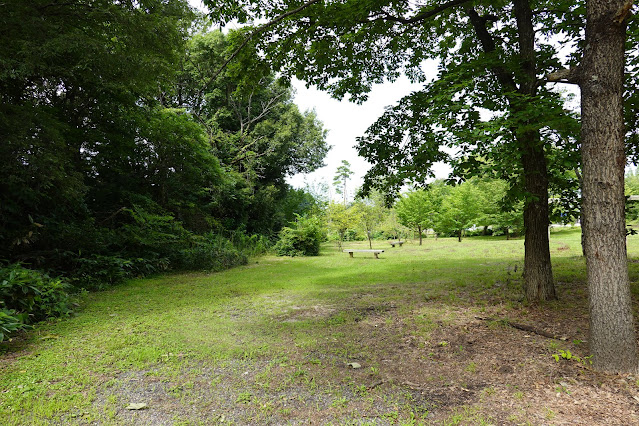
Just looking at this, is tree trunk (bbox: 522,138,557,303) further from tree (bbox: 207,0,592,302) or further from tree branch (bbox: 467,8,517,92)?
tree branch (bbox: 467,8,517,92)

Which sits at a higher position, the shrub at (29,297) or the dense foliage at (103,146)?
the dense foliage at (103,146)

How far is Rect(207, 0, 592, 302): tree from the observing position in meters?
3.93

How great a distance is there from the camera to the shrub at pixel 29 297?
4.38 meters

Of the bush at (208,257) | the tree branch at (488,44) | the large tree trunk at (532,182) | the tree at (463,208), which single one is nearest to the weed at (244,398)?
the large tree trunk at (532,182)

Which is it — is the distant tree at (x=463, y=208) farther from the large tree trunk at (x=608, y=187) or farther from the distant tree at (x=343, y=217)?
the large tree trunk at (x=608, y=187)

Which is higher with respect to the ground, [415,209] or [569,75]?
[569,75]

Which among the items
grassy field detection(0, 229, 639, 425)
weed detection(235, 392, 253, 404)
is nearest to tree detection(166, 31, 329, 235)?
grassy field detection(0, 229, 639, 425)

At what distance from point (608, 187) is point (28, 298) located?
7.23 metres

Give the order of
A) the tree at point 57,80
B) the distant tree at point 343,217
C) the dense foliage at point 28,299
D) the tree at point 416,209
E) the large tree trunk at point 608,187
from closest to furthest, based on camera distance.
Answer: the large tree trunk at point 608,187
the dense foliage at point 28,299
the tree at point 57,80
the distant tree at point 343,217
the tree at point 416,209

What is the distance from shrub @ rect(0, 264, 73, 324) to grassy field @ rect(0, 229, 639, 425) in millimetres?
339

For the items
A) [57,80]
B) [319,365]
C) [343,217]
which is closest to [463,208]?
[343,217]

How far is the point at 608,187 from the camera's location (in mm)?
2811

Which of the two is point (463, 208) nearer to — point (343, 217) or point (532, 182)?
point (343, 217)

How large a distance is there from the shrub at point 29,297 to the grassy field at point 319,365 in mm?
339
